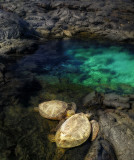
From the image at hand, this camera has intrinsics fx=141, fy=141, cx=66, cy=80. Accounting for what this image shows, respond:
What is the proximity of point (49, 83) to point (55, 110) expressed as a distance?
2.57 metres

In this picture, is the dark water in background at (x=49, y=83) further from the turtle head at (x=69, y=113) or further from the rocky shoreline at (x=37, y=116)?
the turtle head at (x=69, y=113)

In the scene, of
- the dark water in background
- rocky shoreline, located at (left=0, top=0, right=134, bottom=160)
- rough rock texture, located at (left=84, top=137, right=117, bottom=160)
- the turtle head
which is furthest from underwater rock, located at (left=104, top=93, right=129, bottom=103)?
rough rock texture, located at (left=84, top=137, right=117, bottom=160)

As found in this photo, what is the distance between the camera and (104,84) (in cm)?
810

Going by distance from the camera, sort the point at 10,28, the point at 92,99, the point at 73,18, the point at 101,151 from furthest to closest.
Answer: the point at 73,18
the point at 10,28
the point at 92,99
the point at 101,151

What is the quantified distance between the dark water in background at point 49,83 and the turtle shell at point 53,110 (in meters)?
0.21

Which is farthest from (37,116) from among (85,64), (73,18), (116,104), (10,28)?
(73,18)

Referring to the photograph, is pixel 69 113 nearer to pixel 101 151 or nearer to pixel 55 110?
pixel 55 110

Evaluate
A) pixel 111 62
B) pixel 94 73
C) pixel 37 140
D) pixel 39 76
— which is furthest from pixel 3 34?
pixel 37 140

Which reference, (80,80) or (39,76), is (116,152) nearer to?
(80,80)

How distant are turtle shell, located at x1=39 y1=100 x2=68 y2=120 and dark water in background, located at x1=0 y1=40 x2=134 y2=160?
0.21 m

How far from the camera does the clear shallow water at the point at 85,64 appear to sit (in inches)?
326

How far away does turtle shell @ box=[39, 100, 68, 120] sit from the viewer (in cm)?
525

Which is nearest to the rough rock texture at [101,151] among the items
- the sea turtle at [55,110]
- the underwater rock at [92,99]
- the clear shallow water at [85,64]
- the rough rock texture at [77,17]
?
the sea turtle at [55,110]

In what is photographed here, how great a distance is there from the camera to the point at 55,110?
17.6ft
